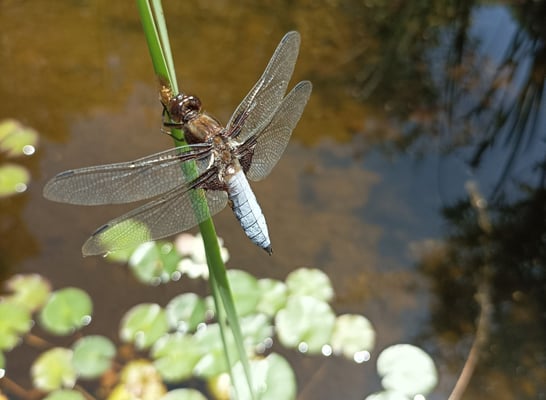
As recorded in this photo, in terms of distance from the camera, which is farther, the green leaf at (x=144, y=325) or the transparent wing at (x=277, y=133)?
the green leaf at (x=144, y=325)

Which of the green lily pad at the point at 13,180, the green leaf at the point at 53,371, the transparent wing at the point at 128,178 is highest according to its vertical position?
the green lily pad at the point at 13,180

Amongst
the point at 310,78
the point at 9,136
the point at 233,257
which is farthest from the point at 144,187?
the point at 310,78

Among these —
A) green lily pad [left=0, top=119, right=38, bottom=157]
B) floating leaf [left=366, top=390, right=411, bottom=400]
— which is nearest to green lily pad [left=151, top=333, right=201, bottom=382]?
floating leaf [left=366, top=390, right=411, bottom=400]

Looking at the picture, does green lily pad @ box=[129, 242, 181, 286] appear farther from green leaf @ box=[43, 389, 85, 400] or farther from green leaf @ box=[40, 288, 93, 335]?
green leaf @ box=[43, 389, 85, 400]

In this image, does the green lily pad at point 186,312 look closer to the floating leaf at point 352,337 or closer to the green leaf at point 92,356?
the green leaf at point 92,356

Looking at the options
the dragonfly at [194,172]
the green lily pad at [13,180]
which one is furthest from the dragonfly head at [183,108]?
the green lily pad at [13,180]

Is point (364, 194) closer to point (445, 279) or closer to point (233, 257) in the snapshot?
point (445, 279)

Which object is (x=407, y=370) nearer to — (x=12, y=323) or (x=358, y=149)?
(x=358, y=149)

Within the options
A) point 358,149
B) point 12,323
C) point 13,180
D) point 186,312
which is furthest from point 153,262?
point 358,149
